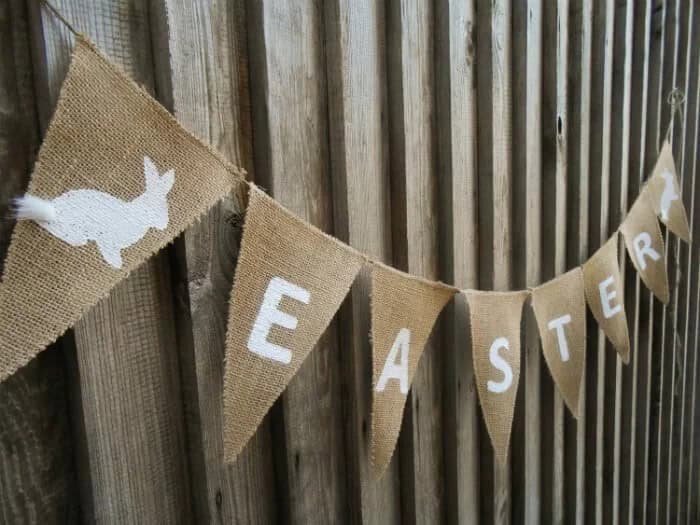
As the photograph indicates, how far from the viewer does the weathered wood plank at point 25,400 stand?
0.55 m

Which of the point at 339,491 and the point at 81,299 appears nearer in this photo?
the point at 81,299

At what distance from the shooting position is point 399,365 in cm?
89

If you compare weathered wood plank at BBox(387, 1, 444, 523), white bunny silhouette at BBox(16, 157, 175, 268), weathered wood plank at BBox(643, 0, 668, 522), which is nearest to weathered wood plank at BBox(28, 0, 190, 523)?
white bunny silhouette at BBox(16, 157, 175, 268)

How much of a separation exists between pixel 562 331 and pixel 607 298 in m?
0.28

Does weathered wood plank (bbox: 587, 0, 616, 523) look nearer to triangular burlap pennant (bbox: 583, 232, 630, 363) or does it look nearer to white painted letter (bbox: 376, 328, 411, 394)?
triangular burlap pennant (bbox: 583, 232, 630, 363)

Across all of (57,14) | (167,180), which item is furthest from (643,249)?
(57,14)

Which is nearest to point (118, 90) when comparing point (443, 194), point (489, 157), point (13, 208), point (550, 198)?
point (13, 208)

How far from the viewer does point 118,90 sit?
554 millimetres

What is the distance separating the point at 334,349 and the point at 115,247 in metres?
0.47

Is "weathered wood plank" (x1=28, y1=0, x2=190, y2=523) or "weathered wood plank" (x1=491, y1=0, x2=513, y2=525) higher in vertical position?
"weathered wood plank" (x1=491, y1=0, x2=513, y2=525)

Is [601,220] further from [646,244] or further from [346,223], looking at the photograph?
[346,223]

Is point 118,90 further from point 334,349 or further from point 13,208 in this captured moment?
point 334,349

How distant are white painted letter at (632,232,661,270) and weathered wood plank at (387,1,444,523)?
88 cm

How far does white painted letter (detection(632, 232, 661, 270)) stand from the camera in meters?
1.56
